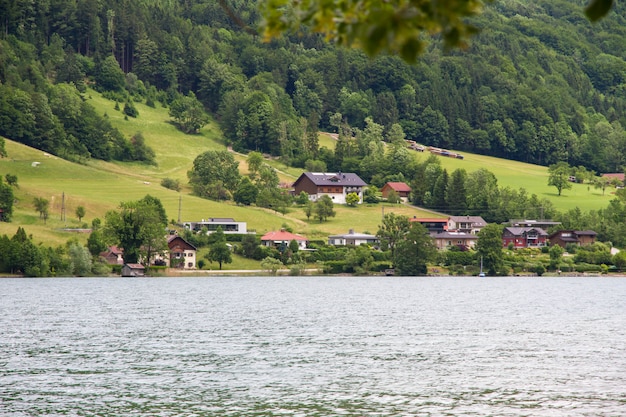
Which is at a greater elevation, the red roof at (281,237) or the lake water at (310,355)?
the red roof at (281,237)

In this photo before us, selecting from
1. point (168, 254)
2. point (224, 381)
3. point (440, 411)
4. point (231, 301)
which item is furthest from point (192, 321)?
point (168, 254)

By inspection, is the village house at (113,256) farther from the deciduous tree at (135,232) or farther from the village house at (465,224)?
the village house at (465,224)

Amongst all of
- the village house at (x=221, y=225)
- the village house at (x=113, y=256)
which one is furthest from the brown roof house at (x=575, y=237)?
the village house at (x=113, y=256)

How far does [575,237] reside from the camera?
552ft

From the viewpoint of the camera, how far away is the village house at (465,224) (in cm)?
18225

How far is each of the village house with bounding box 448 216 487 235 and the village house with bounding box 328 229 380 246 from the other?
2775 cm

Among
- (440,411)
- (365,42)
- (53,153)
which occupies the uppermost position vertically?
(53,153)

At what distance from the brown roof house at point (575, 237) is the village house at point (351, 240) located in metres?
34.0

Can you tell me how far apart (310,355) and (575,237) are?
408 feet

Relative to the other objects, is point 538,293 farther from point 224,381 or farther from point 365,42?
point 365,42

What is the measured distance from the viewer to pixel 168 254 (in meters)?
140

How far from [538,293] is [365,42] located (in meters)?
110

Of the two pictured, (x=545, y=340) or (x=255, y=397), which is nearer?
(x=255, y=397)

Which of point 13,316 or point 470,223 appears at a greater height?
point 470,223
